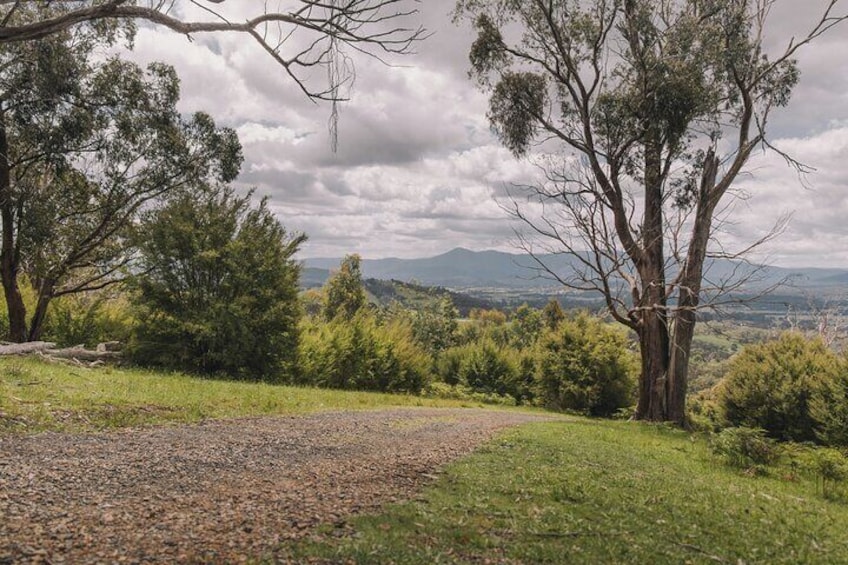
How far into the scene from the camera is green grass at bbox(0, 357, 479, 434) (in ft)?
25.7

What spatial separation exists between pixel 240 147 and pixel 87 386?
14.8 meters

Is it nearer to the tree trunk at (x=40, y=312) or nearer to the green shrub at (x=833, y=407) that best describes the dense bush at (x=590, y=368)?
the green shrub at (x=833, y=407)

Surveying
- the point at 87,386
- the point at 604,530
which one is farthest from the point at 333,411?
the point at 604,530

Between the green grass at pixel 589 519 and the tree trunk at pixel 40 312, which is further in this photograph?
the tree trunk at pixel 40 312

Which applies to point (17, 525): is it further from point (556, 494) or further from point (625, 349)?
point (625, 349)

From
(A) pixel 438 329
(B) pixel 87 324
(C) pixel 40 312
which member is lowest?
(A) pixel 438 329

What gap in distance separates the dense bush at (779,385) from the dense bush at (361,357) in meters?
15.0

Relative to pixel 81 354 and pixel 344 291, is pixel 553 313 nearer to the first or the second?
pixel 344 291

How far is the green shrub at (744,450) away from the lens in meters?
11.1

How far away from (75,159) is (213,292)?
6996 mm

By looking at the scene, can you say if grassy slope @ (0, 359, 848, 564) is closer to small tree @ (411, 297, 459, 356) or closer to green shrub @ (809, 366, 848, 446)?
green shrub @ (809, 366, 848, 446)

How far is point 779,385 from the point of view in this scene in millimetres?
19000

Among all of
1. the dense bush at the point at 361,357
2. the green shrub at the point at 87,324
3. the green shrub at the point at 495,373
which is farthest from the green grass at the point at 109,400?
the green shrub at the point at 495,373

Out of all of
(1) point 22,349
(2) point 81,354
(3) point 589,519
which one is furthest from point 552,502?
(2) point 81,354
